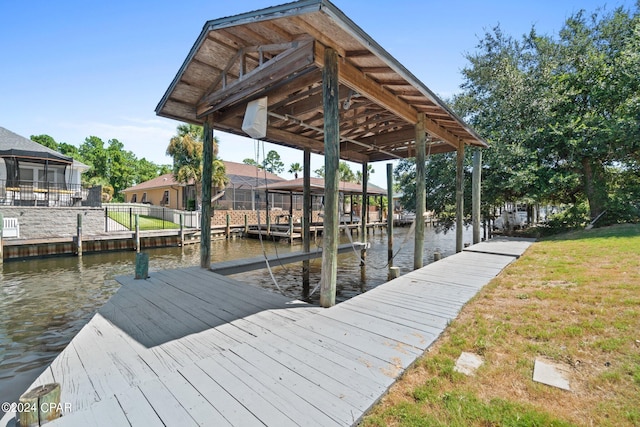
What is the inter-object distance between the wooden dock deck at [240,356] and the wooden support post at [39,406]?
74 mm

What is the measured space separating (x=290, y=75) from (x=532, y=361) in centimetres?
425

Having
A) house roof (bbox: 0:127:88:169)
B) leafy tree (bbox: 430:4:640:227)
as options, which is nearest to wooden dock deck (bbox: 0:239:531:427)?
leafy tree (bbox: 430:4:640:227)

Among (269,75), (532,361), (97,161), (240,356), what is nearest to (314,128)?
(269,75)

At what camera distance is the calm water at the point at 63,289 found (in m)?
3.98

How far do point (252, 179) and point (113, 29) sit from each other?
64.8 feet

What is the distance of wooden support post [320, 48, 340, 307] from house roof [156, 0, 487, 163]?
0.17m

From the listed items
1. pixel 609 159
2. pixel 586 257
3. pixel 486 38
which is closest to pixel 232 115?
pixel 586 257

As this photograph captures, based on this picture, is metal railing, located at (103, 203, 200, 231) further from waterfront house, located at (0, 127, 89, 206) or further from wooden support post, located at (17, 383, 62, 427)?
wooden support post, located at (17, 383, 62, 427)

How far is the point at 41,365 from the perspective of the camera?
377cm

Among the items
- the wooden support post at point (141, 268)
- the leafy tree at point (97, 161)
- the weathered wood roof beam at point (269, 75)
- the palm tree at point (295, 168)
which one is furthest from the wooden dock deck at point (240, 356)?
the leafy tree at point (97, 161)

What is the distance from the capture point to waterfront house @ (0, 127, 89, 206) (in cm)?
1400

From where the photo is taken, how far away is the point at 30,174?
57.1ft

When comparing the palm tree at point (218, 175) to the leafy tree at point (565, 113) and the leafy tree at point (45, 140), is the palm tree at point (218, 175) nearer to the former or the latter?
the leafy tree at point (565, 113)

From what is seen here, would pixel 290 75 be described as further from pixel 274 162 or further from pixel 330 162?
pixel 274 162
